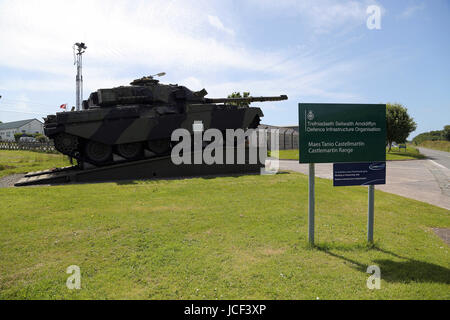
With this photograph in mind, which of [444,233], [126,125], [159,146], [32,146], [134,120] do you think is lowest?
[444,233]

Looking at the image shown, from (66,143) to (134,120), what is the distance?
333cm

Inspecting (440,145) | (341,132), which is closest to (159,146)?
(341,132)

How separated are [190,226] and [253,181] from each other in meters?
6.08

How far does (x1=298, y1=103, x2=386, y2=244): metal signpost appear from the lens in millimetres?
4812

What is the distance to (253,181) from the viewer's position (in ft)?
38.3

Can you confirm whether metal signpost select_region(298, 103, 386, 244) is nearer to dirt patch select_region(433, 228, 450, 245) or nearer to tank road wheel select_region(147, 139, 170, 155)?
dirt patch select_region(433, 228, 450, 245)

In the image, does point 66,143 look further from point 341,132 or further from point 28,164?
point 341,132

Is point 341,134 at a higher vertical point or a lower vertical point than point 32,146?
lower

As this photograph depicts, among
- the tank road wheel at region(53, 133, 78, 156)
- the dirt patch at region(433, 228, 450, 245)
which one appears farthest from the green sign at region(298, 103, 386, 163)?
the tank road wheel at region(53, 133, 78, 156)

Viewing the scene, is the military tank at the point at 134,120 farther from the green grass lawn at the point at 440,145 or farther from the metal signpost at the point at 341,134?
the green grass lawn at the point at 440,145

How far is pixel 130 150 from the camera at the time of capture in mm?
14320

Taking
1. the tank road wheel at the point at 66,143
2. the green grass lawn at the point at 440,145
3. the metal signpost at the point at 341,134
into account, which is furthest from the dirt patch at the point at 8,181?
the green grass lawn at the point at 440,145

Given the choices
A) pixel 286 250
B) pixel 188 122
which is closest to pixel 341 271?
pixel 286 250

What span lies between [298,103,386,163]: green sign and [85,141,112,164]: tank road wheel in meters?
11.6
